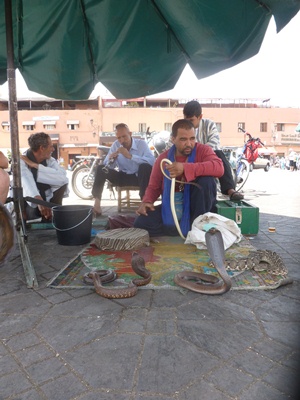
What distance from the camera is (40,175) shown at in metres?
4.19

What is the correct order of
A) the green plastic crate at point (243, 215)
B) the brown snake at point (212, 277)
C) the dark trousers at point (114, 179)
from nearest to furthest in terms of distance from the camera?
the brown snake at point (212, 277)
the green plastic crate at point (243, 215)
the dark trousers at point (114, 179)

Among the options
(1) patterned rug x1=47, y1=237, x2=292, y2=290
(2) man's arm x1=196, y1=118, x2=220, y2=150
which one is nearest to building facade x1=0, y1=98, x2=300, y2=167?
(2) man's arm x1=196, y1=118, x2=220, y2=150

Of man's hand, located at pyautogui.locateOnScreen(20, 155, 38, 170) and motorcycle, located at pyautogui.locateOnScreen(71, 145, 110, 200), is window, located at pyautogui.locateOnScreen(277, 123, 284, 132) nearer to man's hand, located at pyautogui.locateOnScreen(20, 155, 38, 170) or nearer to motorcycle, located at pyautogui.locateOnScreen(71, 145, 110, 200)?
motorcycle, located at pyautogui.locateOnScreen(71, 145, 110, 200)

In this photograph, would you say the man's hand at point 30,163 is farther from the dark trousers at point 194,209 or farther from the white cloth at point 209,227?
the white cloth at point 209,227

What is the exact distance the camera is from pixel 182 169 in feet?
11.0

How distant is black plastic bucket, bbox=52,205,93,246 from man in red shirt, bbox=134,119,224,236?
0.56 meters

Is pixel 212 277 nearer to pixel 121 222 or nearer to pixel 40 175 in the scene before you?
pixel 121 222

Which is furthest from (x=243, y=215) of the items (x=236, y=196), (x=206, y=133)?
(x=206, y=133)

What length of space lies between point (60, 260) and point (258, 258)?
5.56 ft

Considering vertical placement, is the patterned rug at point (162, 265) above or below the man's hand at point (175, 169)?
below

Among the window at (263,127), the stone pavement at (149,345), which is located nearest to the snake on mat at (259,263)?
the stone pavement at (149,345)

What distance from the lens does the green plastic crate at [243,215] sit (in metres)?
3.77

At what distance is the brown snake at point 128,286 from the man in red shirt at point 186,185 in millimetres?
1222

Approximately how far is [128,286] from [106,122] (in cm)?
4022
